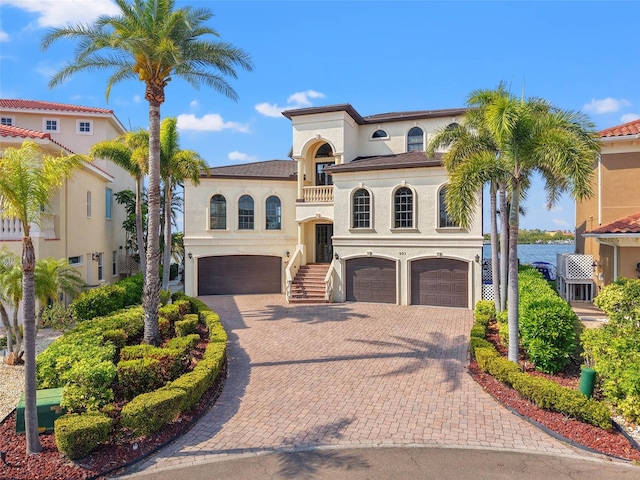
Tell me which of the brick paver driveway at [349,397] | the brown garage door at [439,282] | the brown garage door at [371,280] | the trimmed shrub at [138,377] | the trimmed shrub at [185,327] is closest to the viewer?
the brick paver driveway at [349,397]

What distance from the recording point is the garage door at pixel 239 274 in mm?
24172

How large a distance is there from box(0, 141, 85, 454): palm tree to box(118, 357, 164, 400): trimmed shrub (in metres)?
1.93

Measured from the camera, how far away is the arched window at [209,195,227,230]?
24000 millimetres

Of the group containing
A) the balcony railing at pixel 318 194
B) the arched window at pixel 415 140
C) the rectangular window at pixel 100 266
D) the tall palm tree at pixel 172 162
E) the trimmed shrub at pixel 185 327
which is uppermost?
the arched window at pixel 415 140

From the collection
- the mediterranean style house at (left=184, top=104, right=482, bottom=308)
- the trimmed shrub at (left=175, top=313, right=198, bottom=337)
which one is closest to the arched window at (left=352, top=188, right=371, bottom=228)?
the mediterranean style house at (left=184, top=104, right=482, bottom=308)

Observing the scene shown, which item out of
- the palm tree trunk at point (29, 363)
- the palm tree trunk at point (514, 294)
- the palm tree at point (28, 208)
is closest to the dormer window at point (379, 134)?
the palm tree trunk at point (514, 294)

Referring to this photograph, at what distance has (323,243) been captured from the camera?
82.4 ft

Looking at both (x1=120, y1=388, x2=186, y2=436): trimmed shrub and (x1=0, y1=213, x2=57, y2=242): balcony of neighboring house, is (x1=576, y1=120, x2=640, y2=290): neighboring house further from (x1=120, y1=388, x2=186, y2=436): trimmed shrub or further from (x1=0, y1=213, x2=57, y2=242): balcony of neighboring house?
(x1=0, y1=213, x2=57, y2=242): balcony of neighboring house

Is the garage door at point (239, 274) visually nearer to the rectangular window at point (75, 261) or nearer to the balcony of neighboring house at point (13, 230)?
the rectangular window at point (75, 261)

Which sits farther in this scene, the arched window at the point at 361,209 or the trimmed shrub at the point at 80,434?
the arched window at the point at 361,209

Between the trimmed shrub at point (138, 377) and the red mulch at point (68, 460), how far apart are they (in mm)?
1405

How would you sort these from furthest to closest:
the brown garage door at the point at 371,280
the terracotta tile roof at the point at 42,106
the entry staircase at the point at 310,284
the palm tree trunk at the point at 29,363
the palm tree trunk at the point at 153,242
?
the terracotta tile roof at the point at 42,106 → the entry staircase at the point at 310,284 → the brown garage door at the point at 371,280 → the palm tree trunk at the point at 153,242 → the palm tree trunk at the point at 29,363

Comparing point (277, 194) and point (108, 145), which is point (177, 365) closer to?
point (108, 145)

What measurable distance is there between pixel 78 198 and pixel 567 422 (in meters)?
20.7
